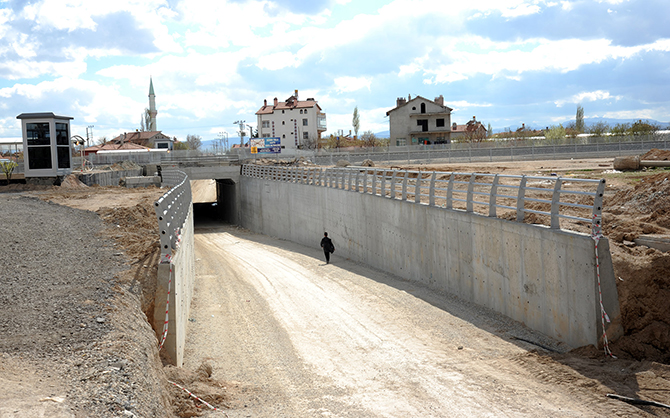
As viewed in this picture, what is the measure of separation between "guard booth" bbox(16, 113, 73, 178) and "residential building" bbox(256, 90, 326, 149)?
7970cm

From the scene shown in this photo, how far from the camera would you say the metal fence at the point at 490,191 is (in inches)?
462

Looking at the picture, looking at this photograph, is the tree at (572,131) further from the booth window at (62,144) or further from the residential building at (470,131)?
the booth window at (62,144)

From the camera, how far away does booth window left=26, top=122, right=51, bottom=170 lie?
1353 inches

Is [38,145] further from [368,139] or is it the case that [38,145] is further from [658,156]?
[368,139]

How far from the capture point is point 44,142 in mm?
34625

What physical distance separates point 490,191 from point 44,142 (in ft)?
95.9

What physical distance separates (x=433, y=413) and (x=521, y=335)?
4.53 metres

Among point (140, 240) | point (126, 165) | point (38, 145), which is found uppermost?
point (38, 145)

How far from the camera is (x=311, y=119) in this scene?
383 feet

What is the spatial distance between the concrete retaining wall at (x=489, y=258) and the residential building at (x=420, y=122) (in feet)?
207

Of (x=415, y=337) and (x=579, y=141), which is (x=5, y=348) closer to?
(x=415, y=337)

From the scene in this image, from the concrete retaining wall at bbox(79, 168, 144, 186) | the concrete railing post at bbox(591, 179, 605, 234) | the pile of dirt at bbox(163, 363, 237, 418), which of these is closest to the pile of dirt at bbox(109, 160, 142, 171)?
the concrete retaining wall at bbox(79, 168, 144, 186)

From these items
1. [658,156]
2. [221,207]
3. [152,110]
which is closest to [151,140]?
[152,110]

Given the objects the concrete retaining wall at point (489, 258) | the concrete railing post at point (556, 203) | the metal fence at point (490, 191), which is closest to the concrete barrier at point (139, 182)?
the metal fence at point (490, 191)
